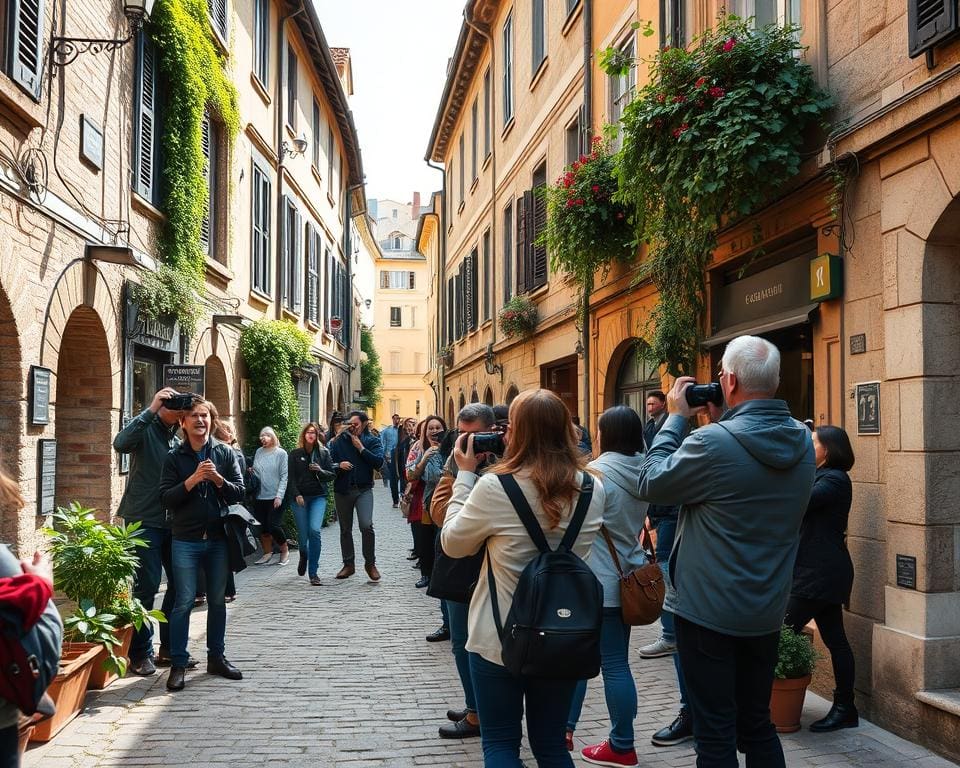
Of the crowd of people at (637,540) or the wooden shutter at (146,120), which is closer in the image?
the crowd of people at (637,540)

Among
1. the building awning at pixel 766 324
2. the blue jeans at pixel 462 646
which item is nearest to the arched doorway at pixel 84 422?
the blue jeans at pixel 462 646

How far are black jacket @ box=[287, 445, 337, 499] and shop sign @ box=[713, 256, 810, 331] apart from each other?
15.7 ft

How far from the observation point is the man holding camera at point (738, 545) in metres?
3.24

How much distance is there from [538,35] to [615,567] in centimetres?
1352

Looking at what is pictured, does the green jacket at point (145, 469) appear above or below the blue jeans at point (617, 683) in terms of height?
above

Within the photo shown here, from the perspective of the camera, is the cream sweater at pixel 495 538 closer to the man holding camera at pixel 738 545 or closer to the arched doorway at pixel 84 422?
the man holding camera at pixel 738 545

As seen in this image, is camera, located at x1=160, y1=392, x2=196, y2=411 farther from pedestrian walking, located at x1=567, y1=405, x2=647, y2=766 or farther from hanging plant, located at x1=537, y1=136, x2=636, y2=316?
hanging plant, located at x1=537, y1=136, x2=636, y2=316

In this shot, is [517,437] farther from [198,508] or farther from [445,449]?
[445,449]

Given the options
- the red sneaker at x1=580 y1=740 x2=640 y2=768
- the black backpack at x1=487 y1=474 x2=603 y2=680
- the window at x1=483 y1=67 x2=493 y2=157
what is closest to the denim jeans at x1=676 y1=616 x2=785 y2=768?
the black backpack at x1=487 y1=474 x2=603 y2=680

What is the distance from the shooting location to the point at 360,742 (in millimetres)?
4875

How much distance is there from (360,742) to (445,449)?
10.2ft

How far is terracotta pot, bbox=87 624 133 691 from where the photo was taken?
18.1 feet

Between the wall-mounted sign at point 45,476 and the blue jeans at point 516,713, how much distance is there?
517 centimetres

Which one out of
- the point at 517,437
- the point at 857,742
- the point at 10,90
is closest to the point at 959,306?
the point at 857,742
